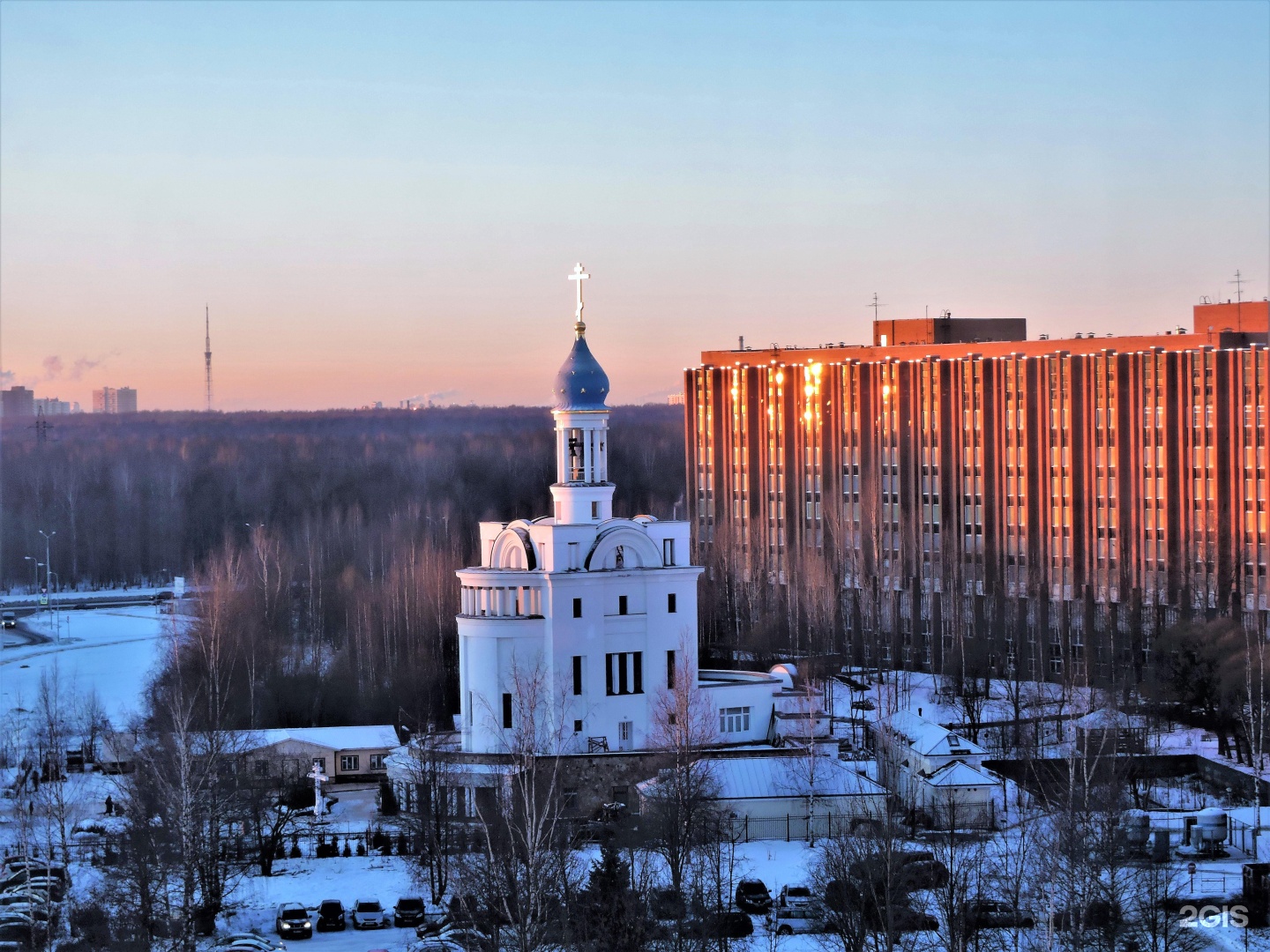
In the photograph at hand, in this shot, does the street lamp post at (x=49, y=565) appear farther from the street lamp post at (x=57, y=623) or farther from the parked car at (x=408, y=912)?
the parked car at (x=408, y=912)

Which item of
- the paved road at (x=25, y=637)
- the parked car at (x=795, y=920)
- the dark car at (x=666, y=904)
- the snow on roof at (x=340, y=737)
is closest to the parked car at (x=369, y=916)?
the dark car at (x=666, y=904)

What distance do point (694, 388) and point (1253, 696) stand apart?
29834mm

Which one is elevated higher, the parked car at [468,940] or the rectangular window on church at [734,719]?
the rectangular window on church at [734,719]

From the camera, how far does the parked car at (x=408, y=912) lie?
31984 millimetres

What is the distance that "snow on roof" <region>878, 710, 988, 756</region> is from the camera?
3953 centimetres

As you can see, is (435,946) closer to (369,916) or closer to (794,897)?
(369,916)

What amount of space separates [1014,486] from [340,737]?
24.5 metres

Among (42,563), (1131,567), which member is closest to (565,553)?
(1131,567)

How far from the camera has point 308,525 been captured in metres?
87.9

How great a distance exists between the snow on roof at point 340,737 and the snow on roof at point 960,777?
471 inches

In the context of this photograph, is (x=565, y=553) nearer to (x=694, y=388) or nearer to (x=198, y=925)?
(x=198, y=925)

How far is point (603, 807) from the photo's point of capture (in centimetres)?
3838

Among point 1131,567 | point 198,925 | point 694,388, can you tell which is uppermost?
point 694,388

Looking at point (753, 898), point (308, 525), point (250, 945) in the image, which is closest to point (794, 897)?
point (753, 898)
